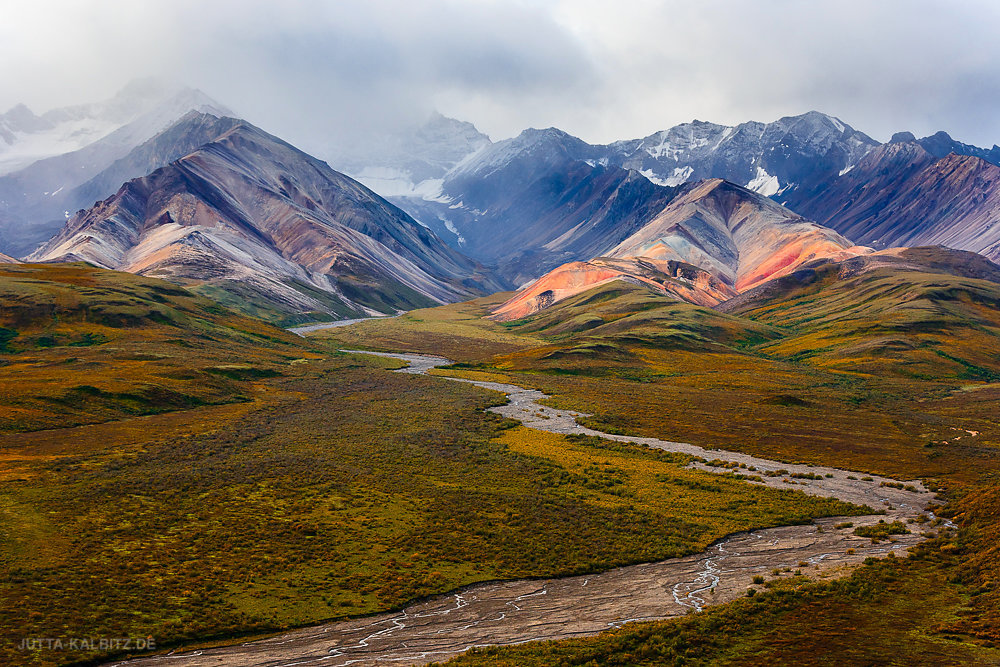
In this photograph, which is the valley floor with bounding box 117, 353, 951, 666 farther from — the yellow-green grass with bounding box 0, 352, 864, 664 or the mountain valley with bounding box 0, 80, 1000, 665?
the yellow-green grass with bounding box 0, 352, 864, 664

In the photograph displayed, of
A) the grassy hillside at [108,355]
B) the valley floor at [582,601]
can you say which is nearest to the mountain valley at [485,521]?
the valley floor at [582,601]

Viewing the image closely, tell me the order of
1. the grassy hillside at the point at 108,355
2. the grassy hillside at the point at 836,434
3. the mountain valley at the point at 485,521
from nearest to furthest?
the grassy hillside at the point at 836,434 → the mountain valley at the point at 485,521 → the grassy hillside at the point at 108,355

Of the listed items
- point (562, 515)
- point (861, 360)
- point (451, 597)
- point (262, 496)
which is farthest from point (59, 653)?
point (861, 360)

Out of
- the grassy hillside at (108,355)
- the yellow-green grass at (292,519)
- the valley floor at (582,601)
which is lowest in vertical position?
the valley floor at (582,601)

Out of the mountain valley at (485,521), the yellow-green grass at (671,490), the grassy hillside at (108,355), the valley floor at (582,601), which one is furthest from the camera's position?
the grassy hillside at (108,355)

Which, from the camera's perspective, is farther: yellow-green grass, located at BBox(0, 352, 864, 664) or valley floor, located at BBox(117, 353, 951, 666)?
yellow-green grass, located at BBox(0, 352, 864, 664)

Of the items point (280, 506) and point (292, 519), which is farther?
point (280, 506)

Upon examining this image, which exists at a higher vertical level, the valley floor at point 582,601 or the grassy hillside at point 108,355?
the grassy hillside at point 108,355

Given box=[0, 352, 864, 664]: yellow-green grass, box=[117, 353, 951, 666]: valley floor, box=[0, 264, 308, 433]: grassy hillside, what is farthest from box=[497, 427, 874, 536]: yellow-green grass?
box=[0, 264, 308, 433]: grassy hillside

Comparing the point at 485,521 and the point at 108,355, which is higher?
the point at 108,355

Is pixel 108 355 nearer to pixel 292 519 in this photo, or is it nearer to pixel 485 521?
pixel 292 519

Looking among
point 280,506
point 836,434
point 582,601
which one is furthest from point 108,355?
point 836,434

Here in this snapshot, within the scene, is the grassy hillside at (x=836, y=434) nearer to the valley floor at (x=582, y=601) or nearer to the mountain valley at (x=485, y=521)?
the mountain valley at (x=485, y=521)
